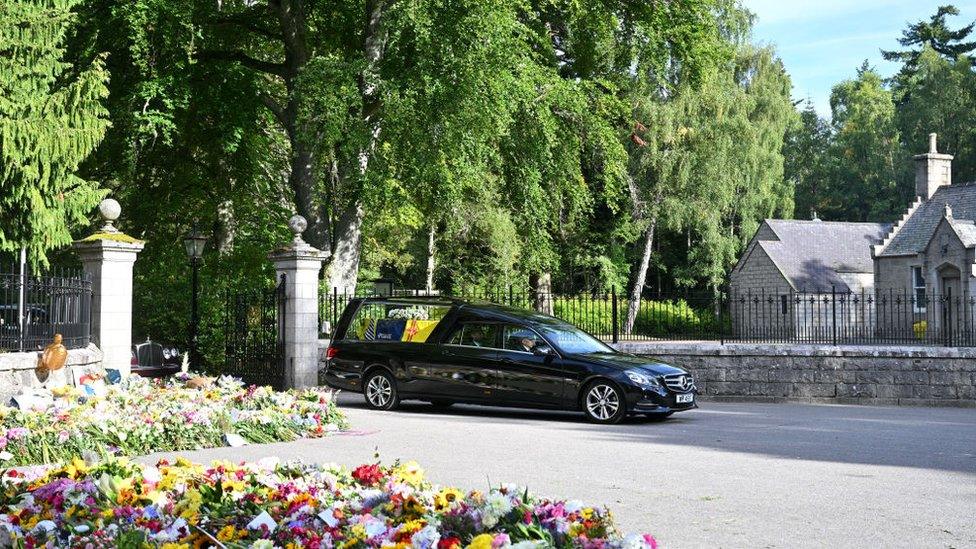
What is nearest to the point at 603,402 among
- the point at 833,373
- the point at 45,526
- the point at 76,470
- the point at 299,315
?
the point at 299,315

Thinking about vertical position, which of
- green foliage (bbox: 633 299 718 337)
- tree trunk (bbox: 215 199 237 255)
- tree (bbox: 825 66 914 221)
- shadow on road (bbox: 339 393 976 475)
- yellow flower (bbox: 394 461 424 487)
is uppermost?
tree (bbox: 825 66 914 221)

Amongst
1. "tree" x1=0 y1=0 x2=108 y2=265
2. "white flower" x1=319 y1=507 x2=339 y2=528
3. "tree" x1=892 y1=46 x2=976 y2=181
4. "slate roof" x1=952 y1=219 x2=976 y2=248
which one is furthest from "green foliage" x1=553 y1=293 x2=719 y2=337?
"tree" x1=892 y1=46 x2=976 y2=181

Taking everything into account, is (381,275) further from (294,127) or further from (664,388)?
(664,388)

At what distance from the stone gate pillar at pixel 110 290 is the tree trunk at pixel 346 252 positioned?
782 centimetres

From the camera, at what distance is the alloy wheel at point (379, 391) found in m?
16.7

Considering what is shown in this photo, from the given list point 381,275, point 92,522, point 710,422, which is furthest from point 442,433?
point 381,275

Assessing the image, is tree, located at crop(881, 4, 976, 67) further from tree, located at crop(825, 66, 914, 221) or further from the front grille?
the front grille

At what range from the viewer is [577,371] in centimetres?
1518

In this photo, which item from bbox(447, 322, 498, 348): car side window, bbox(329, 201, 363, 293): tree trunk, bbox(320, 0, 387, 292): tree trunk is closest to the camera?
bbox(447, 322, 498, 348): car side window

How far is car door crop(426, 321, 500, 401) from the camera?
51.8ft

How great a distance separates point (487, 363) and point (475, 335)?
0.54 meters

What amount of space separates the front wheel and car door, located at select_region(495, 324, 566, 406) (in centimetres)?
43

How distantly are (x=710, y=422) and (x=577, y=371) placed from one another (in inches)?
78.0

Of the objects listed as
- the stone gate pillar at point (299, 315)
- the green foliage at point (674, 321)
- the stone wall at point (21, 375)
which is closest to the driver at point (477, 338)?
the stone gate pillar at point (299, 315)
